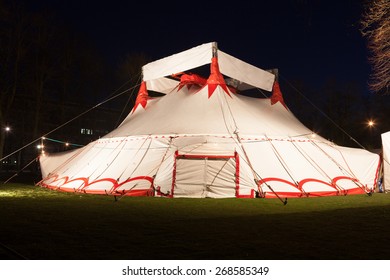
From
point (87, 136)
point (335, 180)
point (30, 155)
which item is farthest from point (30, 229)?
point (30, 155)

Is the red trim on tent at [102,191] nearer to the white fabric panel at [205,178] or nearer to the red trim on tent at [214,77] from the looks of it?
the white fabric panel at [205,178]

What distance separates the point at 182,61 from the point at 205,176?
17.3 ft

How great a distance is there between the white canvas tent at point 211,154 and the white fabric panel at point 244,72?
0.13 ft

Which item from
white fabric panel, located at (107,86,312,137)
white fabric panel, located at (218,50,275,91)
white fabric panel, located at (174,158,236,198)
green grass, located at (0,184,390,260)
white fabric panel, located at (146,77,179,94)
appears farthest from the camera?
white fabric panel, located at (146,77,179,94)

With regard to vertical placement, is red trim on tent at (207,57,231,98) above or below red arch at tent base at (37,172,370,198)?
above

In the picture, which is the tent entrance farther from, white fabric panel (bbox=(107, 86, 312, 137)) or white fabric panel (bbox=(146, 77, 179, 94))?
white fabric panel (bbox=(146, 77, 179, 94))

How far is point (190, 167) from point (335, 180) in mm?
4830

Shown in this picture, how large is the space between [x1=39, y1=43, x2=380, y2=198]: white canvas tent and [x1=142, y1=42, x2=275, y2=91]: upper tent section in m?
0.04

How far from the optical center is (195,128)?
1269cm

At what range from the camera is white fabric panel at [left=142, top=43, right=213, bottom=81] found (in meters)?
14.3

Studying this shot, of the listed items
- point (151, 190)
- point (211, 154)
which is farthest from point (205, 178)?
point (151, 190)

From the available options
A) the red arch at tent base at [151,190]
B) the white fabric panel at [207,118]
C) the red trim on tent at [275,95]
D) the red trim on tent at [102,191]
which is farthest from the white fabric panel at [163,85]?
the red arch at tent base at [151,190]

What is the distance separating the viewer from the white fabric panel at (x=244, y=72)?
1452 cm

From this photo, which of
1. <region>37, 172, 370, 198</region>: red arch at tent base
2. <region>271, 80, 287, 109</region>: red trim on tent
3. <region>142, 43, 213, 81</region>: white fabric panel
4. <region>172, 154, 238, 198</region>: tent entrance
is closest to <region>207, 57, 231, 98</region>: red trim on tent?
<region>142, 43, 213, 81</region>: white fabric panel
